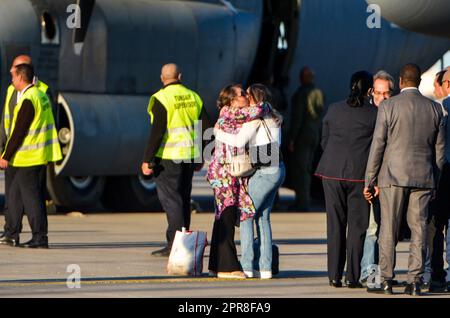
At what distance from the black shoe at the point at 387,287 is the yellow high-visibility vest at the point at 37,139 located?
4.72 meters

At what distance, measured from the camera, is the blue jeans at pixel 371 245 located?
39.1 ft

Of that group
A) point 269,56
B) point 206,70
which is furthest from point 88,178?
point 269,56

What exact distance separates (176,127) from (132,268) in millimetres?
1821

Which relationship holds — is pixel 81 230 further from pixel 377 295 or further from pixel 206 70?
pixel 377 295

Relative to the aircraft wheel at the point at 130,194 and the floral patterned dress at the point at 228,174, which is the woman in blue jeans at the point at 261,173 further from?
the aircraft wheel at the point at 130,194

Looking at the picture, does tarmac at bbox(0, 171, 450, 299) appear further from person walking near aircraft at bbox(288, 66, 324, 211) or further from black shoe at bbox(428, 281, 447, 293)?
person walking near aircraft at bbox(288, 66, 324, 211)

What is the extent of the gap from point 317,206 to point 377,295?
13.4 meters

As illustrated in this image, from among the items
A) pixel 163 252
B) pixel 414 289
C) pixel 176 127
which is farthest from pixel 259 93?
pixel 163 252

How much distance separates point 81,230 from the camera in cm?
1745

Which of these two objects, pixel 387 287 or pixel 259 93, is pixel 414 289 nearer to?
pixel 387 287

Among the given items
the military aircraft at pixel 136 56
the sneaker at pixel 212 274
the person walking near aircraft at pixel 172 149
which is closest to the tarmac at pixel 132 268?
the sneaker at pixel 212 274

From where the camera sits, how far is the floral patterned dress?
40.1ft

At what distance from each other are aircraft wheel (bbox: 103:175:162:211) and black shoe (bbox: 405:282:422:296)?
10.0m

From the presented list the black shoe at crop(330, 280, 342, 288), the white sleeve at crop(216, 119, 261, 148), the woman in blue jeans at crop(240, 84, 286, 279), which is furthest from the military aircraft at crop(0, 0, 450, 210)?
the black shoe at crop(330, 280, 342, 288)
